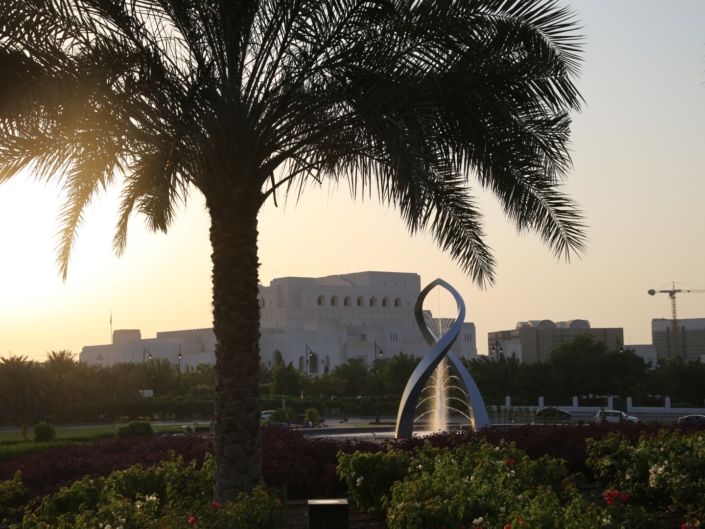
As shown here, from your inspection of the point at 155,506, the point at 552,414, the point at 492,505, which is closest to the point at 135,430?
the point at 155,506

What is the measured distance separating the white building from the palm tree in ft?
257

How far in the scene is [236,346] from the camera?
8.26 meters

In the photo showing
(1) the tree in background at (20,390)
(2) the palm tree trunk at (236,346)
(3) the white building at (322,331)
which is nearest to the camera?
(2) the palm tree trunk at (236,346)

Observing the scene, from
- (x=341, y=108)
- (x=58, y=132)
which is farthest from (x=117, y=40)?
(x=341, y=108)

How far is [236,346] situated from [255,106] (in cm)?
221

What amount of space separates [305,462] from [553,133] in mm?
5048

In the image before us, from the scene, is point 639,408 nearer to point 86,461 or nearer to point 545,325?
point 86,461

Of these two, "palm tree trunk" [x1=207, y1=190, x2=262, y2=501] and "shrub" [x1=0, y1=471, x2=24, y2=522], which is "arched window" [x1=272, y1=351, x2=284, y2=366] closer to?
"shrub" [x1=0, y1=471, x2=24, y2=522]

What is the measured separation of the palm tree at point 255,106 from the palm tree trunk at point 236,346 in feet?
0.04

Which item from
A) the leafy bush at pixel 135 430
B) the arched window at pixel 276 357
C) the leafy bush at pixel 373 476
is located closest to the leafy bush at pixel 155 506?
the leafy bush at pixel 373 476

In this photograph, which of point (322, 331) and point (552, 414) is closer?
point (552, 414)

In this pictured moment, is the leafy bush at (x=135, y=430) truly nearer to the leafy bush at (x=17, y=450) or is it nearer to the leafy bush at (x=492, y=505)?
the leafy bush at (x=17, y=450)

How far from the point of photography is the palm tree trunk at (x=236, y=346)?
816cm

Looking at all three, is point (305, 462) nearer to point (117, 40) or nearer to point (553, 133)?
point (553, 133)
